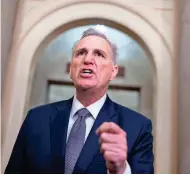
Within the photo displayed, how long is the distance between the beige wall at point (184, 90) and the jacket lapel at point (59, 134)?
1.54 ft

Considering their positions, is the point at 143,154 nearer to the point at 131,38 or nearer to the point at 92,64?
the point at 92,64

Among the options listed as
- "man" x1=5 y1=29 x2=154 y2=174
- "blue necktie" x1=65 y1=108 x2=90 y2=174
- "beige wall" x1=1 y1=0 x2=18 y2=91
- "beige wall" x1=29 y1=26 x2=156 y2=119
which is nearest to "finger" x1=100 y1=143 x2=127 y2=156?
"man" x1=5 y1=29 x2=154 y2=174

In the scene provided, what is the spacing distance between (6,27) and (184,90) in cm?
83

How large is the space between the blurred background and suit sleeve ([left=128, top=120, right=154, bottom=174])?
30 centimetres

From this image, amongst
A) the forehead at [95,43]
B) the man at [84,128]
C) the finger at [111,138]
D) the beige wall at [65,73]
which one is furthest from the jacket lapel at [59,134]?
the beige wall at [65,73]

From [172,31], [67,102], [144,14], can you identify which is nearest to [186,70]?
[172,31]

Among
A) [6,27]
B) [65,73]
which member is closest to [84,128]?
[6,27]

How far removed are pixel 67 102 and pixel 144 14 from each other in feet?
2.34

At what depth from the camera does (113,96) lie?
10.4 ft

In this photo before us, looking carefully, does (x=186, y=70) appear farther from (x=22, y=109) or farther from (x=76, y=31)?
(x=76, y=31)

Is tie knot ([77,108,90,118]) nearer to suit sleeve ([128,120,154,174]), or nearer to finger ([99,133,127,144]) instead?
suit sleeve ([128,120,154,174])

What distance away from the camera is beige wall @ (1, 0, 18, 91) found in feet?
4.80

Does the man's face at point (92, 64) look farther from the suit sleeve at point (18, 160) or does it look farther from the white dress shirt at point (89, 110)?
the suit sleeve at point (18, 160)

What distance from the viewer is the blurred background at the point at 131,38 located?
1432 mm
